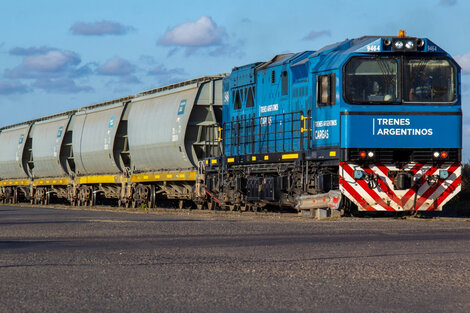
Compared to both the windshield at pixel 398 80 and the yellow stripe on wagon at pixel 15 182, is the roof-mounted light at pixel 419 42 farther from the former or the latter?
the yellow stripe on wagon at pixel 15 182

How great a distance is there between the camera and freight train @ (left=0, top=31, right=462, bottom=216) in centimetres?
1748

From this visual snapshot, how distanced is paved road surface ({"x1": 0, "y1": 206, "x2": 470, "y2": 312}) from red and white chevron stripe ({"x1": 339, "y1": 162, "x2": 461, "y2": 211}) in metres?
3.19

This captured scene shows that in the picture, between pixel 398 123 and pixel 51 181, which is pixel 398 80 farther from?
pixel 51 181

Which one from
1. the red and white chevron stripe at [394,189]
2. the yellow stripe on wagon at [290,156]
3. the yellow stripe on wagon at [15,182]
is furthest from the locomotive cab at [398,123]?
the yellow stripe on wagon at [15,182]

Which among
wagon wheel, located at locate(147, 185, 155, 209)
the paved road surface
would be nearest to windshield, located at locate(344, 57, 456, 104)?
the paved road surface

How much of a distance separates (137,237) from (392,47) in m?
7.68

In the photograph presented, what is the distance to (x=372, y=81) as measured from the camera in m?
17.5

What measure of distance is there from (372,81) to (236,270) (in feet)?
32.9

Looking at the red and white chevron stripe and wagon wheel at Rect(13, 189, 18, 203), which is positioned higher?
the red and white chevron stripe

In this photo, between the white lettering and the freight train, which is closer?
the freight train

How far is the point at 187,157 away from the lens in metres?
26.0

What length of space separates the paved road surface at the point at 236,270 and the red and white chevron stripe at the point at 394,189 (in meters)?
3.19

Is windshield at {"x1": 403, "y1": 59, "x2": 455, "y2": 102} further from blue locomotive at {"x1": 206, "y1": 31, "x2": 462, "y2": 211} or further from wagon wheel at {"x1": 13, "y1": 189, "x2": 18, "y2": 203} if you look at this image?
wagon wheel at {"x1": 13, "y1": 189, "x2": 18, "y2": 203}

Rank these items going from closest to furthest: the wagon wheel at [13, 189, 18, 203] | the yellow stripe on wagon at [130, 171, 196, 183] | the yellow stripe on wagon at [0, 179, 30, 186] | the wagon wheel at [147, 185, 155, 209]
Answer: the yellow stripe on wagon at [130, 171, 196, 183] → the wagon wheel at [147, 185, 155, 209] → the yellow stripe on wagon at [0, 179, 30, 186] → the wagon wheel at [13, 189, 18, 203]
